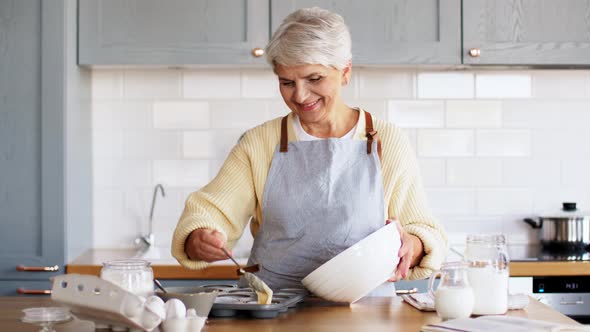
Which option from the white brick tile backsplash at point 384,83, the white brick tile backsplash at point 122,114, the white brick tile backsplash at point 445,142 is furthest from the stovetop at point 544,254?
the white brick tile backsplash at point 122,114

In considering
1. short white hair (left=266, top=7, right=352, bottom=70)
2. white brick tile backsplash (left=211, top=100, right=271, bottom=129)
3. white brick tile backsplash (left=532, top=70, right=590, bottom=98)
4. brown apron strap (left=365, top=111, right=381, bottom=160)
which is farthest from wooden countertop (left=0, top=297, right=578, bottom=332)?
white brick tile backsplash (left=532, top=70, right=590, bottom=98)

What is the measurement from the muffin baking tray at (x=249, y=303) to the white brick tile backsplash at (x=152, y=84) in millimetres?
Result: 1912

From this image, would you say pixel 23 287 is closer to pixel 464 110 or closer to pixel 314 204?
pixel 314 204

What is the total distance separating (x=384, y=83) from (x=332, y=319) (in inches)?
85.7

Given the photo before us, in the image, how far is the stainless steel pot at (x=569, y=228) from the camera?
381 centimetres

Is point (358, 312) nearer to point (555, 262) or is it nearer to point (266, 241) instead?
point (266, 241)

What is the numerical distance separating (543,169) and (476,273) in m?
2.18

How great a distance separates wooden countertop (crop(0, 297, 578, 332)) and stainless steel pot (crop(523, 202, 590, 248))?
1.68 metres

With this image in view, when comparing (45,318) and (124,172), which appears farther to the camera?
(124,172)

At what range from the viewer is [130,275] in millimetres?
1838

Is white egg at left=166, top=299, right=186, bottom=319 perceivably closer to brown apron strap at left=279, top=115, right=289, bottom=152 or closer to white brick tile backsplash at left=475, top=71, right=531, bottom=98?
brown apron strap at left=279, top=115, right=289, bottom=152

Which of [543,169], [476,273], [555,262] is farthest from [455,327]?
[543,169]

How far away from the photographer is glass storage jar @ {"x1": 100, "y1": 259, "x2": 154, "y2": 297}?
72.0 inches

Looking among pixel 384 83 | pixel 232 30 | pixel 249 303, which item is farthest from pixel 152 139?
pixel 249 303
